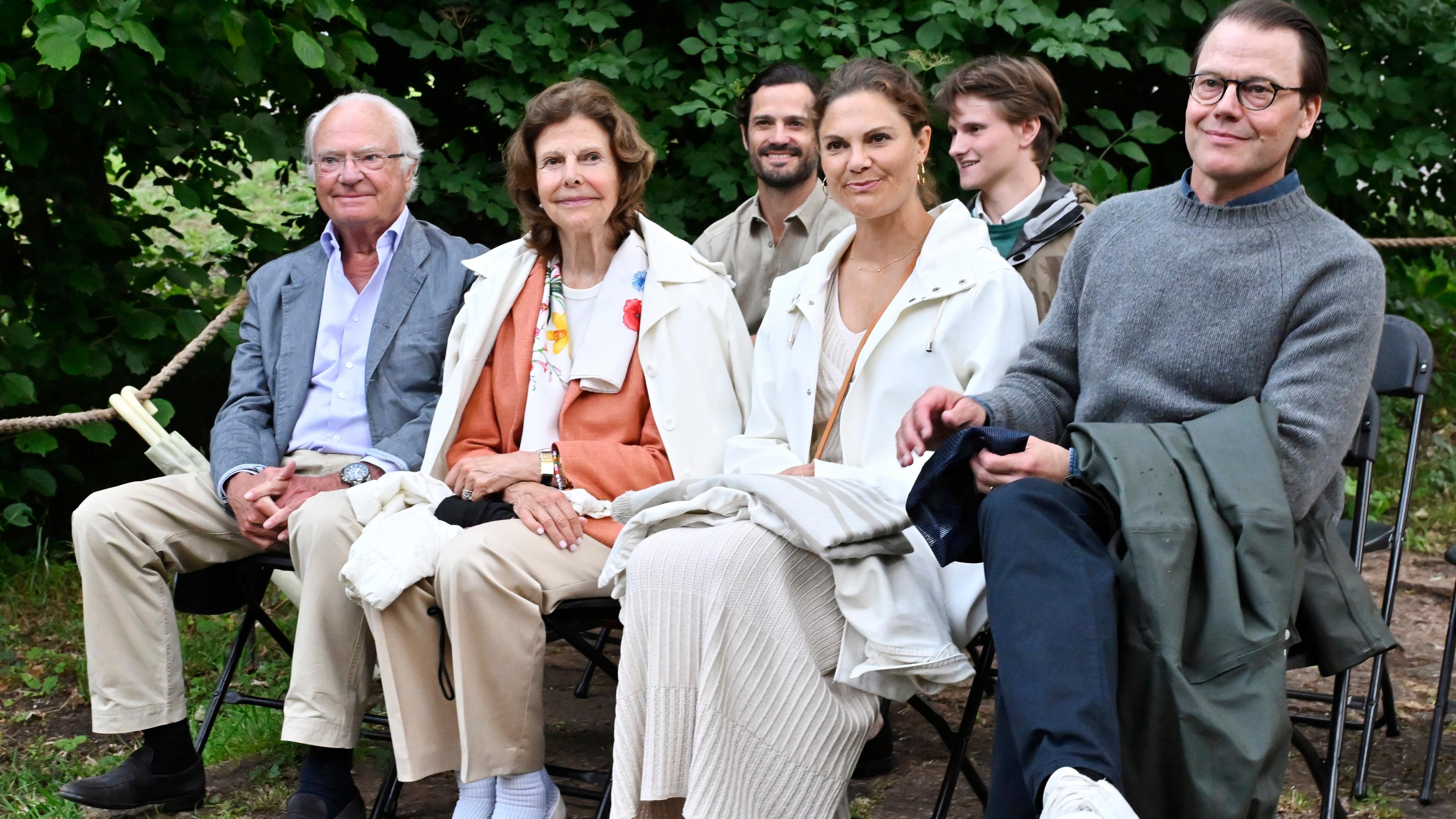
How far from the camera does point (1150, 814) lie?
2496mm

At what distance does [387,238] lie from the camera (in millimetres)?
4219

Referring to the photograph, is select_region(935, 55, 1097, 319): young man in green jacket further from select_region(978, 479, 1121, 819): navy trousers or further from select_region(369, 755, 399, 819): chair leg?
select_region(369, 755, 399, 819): chair leg

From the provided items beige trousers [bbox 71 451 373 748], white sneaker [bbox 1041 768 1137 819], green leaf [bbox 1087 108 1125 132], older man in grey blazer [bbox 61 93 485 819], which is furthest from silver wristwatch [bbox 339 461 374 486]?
green leaf [bbox 1087 108 1125 132]

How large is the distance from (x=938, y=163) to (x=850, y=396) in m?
2.16

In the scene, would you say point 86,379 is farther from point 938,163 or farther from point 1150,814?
point 1150,814

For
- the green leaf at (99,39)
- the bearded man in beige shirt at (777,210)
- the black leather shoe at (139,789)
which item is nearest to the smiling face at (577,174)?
the bearded man in beige shirt at (777,210)

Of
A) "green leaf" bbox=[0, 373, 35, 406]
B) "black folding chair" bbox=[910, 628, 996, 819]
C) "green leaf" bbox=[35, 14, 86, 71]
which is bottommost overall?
"black folding chair" bbox=[910, 628, 996, 819]

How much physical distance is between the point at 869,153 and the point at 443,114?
261 centimetres

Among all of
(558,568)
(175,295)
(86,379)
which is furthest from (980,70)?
(86,379)

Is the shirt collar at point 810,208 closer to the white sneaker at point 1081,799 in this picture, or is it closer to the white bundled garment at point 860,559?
the white bundled garment at point 860,559

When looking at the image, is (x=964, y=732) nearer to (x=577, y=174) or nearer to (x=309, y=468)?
(x=577, y=174)

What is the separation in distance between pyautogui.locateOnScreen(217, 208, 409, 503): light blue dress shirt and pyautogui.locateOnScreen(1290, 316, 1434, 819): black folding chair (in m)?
2.59

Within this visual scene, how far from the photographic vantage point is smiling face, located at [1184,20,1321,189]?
2920 millimetres

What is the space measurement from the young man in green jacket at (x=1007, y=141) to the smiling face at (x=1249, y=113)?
978 millimetres
